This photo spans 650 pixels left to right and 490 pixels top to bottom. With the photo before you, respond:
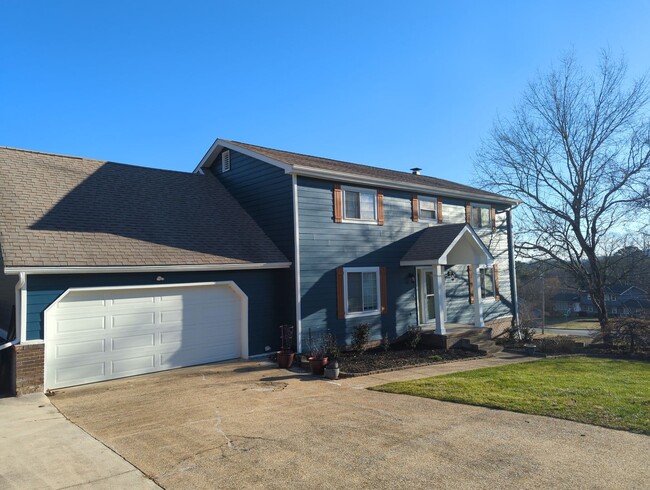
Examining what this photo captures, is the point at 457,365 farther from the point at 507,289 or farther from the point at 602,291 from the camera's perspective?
the point at 602,291

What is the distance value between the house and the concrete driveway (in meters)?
1.65

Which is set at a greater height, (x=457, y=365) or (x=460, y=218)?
(x=460, y=218)

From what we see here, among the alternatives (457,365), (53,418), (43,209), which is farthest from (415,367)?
(43,209)

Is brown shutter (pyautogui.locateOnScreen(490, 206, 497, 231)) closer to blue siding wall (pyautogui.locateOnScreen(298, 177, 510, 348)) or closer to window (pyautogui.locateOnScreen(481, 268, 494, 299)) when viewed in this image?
window (pyautogui.locateOnScreen(481, 268, 494, 299))

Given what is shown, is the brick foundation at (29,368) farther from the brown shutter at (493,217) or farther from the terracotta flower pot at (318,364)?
the brown shutter at (493,217)

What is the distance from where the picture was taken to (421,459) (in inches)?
201

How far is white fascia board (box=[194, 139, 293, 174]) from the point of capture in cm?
1307

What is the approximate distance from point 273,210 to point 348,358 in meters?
4.89

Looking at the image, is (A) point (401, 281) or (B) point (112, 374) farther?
(A) point (401, 281)

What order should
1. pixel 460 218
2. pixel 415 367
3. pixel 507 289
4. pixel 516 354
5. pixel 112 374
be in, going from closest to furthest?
pixel 112 374, pixel 415 367, pixel 516 354, pixel 460 218, pixel 507 289

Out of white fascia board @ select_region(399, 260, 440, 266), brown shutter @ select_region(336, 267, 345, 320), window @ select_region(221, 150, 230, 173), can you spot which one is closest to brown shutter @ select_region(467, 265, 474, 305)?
white fascia board @ select_region(399, 260, 440, 266)

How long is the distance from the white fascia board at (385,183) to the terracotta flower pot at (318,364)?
524cm

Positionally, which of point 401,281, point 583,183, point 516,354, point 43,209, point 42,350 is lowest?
point 516,354

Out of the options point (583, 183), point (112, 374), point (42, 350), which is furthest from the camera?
point (583, 183)
